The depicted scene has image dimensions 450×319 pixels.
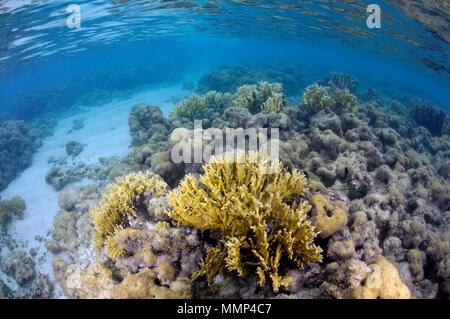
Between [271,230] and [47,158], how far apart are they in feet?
58.1

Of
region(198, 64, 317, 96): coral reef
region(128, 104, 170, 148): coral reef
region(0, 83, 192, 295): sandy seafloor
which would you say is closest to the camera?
region(0, 83, 192, 295): sandy seafloor

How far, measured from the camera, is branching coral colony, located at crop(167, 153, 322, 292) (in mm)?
2701

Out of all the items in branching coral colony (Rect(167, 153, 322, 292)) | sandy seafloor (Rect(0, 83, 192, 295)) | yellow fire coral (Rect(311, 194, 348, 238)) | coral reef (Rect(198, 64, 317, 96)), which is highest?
branching coral colony (Rect(167, 153, 322, 292))

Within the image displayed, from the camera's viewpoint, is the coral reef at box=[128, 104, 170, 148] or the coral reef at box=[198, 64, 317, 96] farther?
the coral reef at box=[198, 64, 317, 96]

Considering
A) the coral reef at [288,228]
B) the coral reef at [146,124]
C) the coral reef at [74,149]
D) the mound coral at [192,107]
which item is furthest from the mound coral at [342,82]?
the coral reef at [74,149]

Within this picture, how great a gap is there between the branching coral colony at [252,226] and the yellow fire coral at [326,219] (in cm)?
30

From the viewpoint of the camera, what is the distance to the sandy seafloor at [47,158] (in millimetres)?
8664

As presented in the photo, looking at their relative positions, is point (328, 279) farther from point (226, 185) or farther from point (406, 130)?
point (406, 130)

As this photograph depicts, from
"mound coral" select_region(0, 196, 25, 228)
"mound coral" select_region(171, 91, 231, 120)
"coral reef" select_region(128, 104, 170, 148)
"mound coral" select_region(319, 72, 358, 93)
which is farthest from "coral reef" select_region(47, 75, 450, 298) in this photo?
"mound coral" select_region(319, 72, 358, 93)

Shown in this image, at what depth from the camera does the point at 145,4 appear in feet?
56.6

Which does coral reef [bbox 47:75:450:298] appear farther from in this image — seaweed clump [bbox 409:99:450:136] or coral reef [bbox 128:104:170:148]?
seaweed clump [bbox 409:99:450:136]

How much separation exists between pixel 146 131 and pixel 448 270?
11.3 meters

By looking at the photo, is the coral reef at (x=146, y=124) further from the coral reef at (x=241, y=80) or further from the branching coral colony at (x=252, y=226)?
the coral reef at (x=241, y=80)

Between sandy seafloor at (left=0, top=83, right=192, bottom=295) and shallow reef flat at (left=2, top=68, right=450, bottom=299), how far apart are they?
1.18 m
